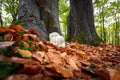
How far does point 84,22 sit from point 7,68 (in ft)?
17.5

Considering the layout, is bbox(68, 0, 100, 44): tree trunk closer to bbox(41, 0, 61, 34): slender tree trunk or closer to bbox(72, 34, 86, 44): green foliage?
bbox(72, 34, 86, 44): green foliage

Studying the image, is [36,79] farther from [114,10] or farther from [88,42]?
[114,10]

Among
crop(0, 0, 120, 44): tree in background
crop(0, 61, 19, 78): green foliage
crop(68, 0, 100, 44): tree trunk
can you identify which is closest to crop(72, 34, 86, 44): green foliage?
crop(68, 0, 100, 44): tree trunk

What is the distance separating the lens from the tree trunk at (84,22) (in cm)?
616

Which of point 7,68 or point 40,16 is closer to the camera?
point 7,68

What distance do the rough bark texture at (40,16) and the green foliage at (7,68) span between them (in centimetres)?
211

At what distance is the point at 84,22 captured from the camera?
661 cm

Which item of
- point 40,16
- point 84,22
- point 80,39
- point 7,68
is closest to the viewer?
point 7,68

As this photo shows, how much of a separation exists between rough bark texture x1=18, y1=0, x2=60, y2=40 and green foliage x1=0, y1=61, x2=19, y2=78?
6.94ft

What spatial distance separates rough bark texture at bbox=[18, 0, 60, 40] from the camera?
12.6 feet

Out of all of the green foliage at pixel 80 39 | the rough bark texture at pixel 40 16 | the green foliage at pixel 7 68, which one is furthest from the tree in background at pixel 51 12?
the green foliage at pixel 7 68

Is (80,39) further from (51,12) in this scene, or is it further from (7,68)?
(7,68)

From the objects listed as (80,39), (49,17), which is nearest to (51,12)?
(49,17)

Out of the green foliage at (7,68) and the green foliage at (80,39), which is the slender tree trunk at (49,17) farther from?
the green foliage at (7,68)
